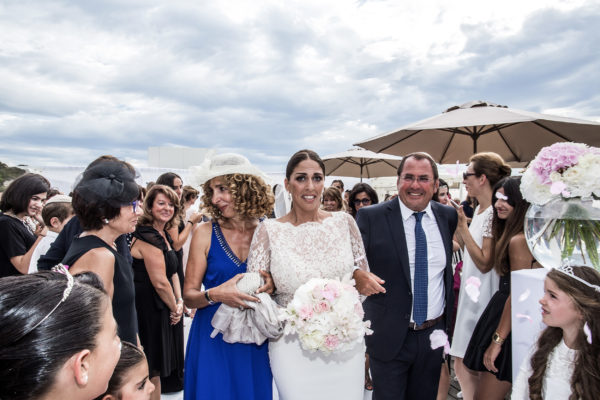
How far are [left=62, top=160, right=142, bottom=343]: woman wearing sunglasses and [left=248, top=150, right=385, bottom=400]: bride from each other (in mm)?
793

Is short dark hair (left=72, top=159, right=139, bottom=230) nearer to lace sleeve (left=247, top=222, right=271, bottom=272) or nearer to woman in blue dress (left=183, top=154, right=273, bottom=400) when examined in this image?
woman in blue dress (left=183, top=154, right=273, bottom=400)

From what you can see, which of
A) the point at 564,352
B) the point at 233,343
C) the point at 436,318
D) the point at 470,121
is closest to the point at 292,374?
the point at 233,343

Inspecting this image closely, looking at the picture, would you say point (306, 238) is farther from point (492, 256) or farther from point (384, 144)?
point (384, 144)

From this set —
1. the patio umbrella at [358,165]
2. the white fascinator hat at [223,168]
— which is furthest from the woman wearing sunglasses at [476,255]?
the patio umbrella at [358,165]

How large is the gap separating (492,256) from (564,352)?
1.16 meters

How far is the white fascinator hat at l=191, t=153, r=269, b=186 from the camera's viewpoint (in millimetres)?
2572

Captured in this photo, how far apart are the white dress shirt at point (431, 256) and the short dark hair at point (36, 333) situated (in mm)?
2265

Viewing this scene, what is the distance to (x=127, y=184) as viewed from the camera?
2221mm

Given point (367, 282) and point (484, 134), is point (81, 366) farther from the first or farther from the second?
point (484, 134)

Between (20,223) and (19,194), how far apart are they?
0.90ft

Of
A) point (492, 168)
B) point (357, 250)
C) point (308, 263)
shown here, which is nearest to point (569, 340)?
point (357, 250)

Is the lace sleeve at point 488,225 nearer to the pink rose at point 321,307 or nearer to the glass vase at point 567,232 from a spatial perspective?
the glass vase at point 567,232

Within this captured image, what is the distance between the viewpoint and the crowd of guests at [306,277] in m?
1.89

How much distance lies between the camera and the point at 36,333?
1.02m
